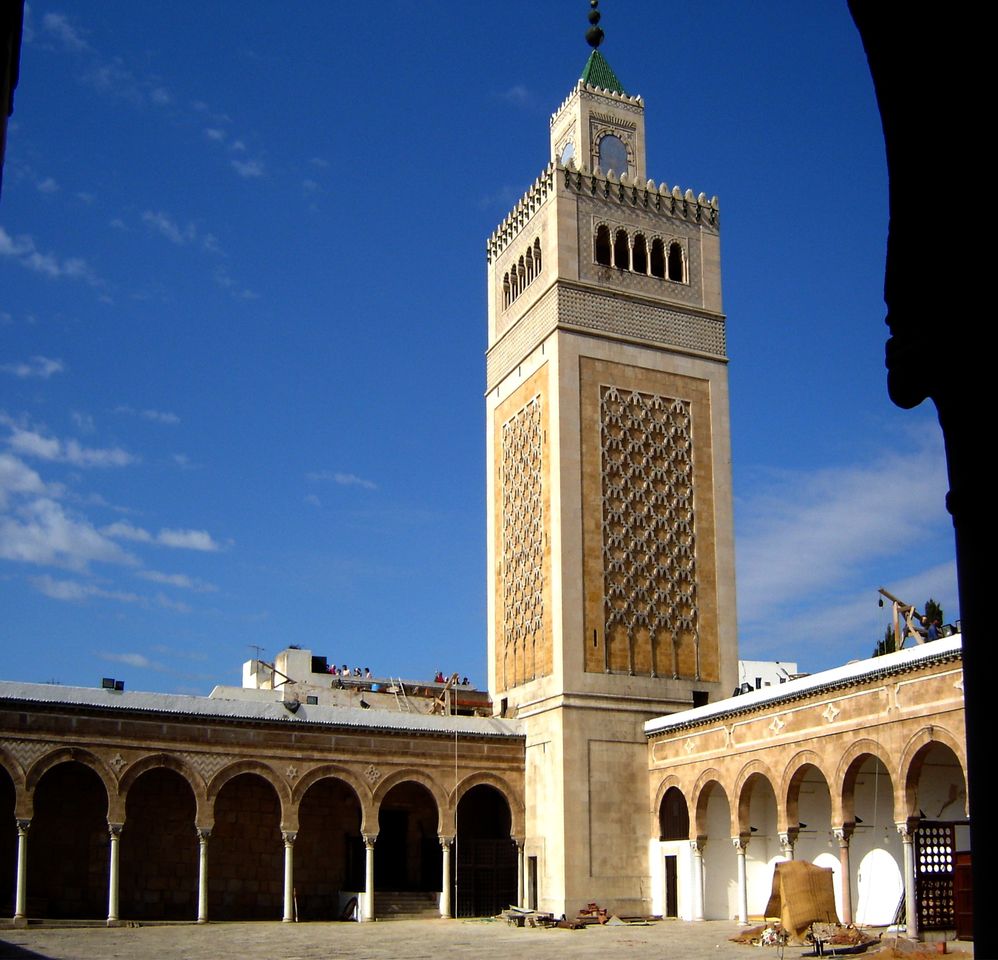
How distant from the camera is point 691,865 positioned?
85.5 ft

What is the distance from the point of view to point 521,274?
32.7 metres

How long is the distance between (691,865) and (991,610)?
2394 centimetres

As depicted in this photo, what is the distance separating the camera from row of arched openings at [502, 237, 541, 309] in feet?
104

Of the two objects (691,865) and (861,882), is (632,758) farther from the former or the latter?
(861,882)

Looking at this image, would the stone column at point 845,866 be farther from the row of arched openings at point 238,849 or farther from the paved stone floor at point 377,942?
the row of arched openings at point 238,849

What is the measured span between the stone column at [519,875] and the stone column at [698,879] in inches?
151

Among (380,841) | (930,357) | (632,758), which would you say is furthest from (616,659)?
(930,357)

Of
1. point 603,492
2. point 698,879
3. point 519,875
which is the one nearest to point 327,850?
point 519,875

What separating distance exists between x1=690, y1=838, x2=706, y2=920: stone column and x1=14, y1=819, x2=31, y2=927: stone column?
40.1ft

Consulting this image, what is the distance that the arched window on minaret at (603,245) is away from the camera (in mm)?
31125

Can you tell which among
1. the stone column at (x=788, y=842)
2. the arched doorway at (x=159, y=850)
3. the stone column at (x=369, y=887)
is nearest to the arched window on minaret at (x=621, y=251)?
the stone column at (x=788, y=842)

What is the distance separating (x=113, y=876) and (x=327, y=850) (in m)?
5.24

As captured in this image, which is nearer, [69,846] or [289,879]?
[69,846]

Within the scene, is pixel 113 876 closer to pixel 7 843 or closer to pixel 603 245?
pixel 7 843
